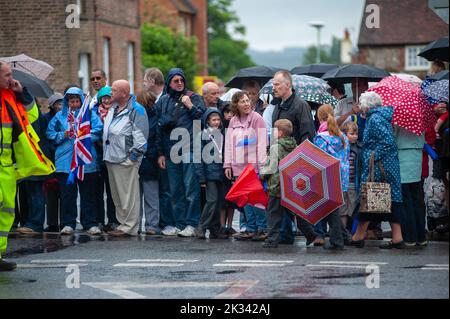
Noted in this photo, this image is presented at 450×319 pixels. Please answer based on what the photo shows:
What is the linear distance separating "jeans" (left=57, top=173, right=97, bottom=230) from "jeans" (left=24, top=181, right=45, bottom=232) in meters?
0.35

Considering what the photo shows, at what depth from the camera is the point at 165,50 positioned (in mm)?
60000

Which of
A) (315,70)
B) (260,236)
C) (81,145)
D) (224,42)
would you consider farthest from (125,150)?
(224,42)

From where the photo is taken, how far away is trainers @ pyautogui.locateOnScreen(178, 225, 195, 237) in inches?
599

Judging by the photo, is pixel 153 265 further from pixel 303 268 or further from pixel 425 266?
pixel 425 266

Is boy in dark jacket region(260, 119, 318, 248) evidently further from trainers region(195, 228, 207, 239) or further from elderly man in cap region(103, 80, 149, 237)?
elderly man in cap region(103, 80, 149, 237)

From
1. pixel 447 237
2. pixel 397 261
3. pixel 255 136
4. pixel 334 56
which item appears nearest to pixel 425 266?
pixel 397 261

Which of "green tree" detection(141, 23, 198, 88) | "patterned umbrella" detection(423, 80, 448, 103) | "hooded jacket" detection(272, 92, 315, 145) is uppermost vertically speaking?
"green tree" detection(141, 23, 198, 88)

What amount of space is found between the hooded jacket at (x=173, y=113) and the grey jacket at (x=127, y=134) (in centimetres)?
23

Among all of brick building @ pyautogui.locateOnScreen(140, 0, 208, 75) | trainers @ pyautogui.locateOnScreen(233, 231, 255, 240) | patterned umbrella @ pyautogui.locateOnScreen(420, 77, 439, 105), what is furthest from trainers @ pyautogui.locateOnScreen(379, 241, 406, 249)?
brick building @ pyautogui.locateOnScreen(140, 0, 208, 75)

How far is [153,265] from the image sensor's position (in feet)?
40.3

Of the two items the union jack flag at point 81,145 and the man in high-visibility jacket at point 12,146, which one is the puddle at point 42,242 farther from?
the man in high-visibility jacket at point 12,146

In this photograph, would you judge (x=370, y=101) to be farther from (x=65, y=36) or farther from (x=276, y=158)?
(x=65, y=36)

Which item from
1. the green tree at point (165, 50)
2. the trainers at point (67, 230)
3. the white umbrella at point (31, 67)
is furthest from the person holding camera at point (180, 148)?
the green tree at point (165, 50)
